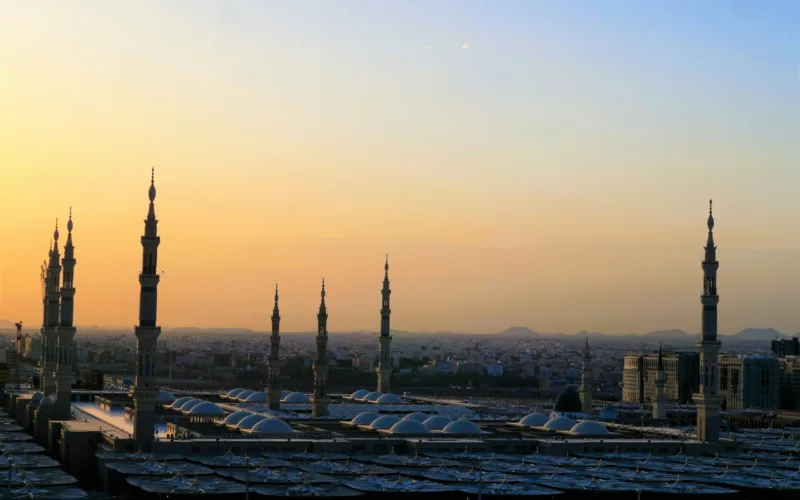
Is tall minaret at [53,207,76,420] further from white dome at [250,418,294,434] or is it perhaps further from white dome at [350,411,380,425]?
white dome at [350,411,380,425]

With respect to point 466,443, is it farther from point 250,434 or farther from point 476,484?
point 476,484

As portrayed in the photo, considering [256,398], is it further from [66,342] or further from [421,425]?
[421,425]

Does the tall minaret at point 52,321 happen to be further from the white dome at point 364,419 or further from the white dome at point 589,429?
the white dome at point 589,429

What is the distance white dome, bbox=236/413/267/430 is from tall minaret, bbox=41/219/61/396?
23732 mm

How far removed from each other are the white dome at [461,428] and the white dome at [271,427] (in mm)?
10756

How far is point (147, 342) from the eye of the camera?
68.2m

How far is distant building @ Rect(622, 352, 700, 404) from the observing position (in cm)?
16975

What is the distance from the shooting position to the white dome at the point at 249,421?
79.4m

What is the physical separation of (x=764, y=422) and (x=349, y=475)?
6976 centimetres

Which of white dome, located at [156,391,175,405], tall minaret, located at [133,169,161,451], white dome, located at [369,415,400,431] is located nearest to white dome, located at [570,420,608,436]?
white dome, located at [369,415,400,431]

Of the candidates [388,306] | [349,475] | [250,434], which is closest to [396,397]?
[388,306]

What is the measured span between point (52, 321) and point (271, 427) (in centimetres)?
3197

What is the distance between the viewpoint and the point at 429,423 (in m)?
84.5

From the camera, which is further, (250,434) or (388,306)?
(388,306)
